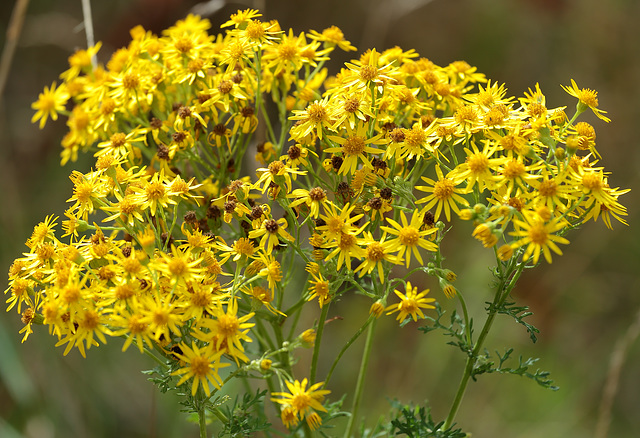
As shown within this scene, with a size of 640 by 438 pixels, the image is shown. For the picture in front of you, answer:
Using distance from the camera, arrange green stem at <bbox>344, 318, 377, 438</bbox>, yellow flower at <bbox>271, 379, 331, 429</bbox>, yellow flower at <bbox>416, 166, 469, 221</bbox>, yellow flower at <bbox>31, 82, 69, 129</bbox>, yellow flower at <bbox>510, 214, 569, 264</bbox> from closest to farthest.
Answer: yellow flower at <bbox>510, 214, 569, 264</bbox>, yellow flower at <bbox>271, 379, 331, 429</bbox>, yellow flower at <bbox>416, 166, 469, 221</bbox>, green stem at <bbox>344, 318, 377, 438</bbox>, yellow flower at <bbox>31, 82, 69, 129</bbox>

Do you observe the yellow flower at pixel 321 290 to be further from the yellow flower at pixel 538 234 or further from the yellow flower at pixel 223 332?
the yellow flower at pixel 538 234

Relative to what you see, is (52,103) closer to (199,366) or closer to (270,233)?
(270,233)

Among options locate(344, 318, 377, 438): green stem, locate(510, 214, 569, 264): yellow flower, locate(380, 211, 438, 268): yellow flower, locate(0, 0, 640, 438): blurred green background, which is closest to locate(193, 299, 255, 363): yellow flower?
locate(380, 211, 438, 268): yellow flower

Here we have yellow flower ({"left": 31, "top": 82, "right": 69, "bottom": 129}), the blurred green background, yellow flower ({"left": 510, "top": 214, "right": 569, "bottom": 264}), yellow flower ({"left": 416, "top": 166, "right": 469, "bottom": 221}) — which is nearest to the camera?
yellow flower ({"left": 510, "top": 214, "right": 569, "bottom": 264})

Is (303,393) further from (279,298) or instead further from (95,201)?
(95,201)

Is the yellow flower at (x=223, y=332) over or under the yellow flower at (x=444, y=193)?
under

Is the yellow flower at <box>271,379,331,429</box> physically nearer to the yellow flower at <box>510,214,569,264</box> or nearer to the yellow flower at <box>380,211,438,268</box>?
the yellow flower at <box>380,211,438,268</box>

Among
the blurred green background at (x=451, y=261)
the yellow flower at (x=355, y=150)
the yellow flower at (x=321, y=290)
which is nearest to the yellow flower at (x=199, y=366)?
the yellow flower at (x=321, y=290)

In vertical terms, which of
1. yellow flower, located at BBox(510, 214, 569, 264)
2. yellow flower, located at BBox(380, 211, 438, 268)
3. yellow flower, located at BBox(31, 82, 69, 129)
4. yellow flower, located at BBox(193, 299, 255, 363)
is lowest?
yellow flower, located at BBox(193, 299, 255, 363)

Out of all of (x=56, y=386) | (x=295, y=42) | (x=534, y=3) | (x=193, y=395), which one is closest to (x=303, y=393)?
(x=193, y=395)
